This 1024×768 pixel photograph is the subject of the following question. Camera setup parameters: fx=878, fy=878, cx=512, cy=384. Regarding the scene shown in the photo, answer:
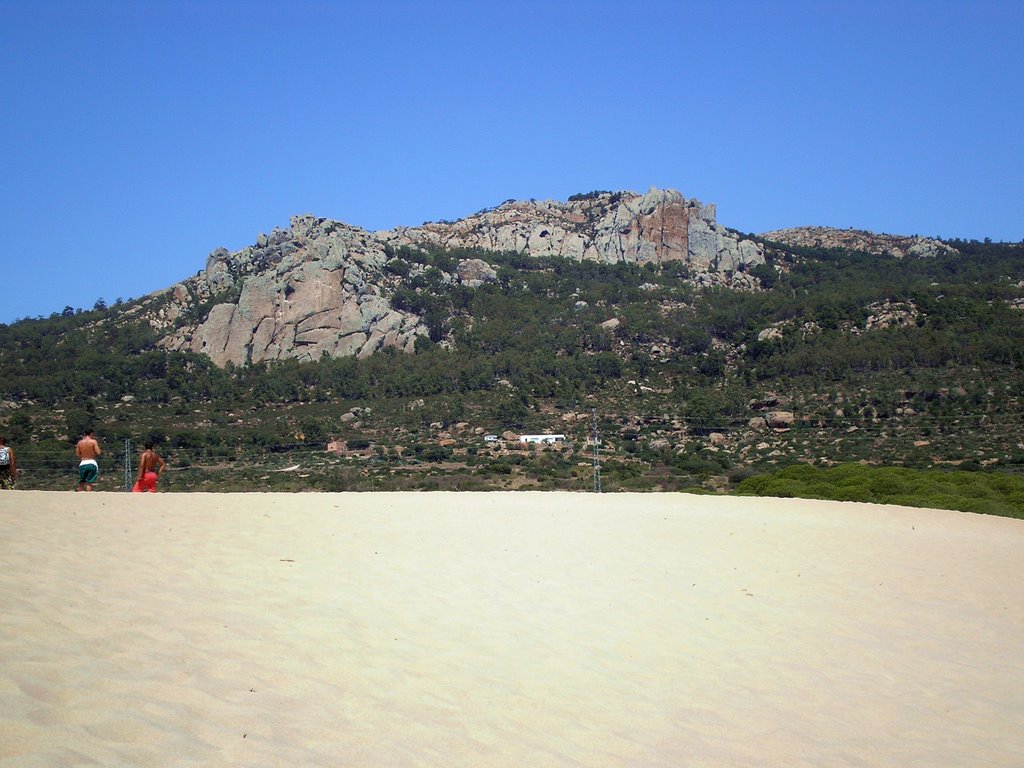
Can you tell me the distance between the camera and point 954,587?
1088cm

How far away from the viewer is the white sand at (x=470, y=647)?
168 inches

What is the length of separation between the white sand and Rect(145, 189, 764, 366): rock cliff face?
45.2 metres

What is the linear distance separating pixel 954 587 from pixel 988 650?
308cm

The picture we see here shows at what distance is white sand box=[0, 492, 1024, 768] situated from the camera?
4270 millimetres

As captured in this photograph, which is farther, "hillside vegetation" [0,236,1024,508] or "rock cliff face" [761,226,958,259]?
"rock cliff face" [761,226,958,259]

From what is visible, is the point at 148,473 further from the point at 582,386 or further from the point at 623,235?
the point at 623,235

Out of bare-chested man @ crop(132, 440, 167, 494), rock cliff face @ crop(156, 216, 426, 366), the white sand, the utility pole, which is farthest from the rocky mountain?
the white sand

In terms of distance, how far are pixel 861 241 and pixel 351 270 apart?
2328 inches

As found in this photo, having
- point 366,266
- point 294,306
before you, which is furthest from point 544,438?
point 366,266

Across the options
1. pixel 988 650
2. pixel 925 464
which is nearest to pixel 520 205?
pixel 925 464

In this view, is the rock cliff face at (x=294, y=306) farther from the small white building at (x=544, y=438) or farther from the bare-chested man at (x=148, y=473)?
the bare-chested man at (x=148, y=473)

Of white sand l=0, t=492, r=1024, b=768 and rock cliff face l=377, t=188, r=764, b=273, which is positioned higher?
rock cliff face l=377, t=188, r=764, b=273

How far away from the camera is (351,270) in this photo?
61625 millimetres

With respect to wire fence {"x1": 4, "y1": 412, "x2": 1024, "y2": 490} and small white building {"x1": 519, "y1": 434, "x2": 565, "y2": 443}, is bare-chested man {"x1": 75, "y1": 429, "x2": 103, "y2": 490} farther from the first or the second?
small white building {"x1": 519, "y1": 434, "x2": 565, "y2": 443}
